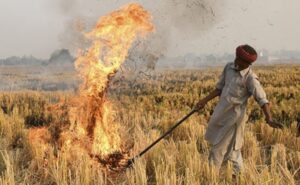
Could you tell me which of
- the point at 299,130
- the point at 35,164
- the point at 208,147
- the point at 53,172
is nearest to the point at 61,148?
the point at 35,164

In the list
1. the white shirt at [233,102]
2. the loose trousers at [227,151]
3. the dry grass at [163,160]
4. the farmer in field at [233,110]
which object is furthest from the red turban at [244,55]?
the dry grass at [163,160]

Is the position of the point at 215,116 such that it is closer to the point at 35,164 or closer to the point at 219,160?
the point at 219,160

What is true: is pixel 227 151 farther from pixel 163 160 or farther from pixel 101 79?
pixel 101 79

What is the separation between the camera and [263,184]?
203 inches

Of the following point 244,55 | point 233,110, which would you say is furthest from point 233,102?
point 244,55

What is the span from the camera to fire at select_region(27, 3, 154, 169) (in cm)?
669

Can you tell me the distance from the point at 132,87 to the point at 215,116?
48.9 ft

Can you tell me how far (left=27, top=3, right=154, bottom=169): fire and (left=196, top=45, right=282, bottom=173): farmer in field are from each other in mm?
1348

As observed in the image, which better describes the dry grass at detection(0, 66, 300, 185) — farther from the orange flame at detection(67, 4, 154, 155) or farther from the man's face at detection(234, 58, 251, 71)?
the man's face at detection(234, 58, 251, 71)

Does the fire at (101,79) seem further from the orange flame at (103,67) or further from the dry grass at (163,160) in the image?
the dry grass at (163,160)

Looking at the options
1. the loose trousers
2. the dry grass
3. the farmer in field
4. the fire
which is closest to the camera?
the dry grass

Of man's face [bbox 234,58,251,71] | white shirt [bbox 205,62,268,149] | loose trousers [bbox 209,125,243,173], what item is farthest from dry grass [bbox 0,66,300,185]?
man's face [bbox 234,58,251,71]

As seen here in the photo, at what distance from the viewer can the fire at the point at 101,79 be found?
21.9 feet

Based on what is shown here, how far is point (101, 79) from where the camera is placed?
673cm
